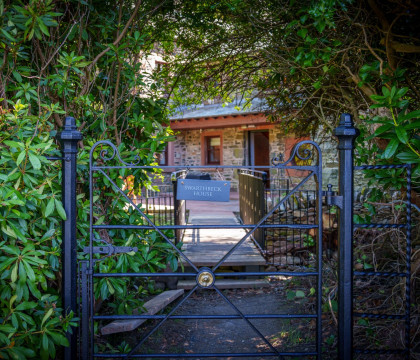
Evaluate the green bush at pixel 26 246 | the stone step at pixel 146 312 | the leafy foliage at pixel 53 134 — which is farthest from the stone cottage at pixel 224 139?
the green bush at pixel 26 246

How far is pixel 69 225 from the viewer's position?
2393 mm

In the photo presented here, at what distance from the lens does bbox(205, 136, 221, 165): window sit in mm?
18109

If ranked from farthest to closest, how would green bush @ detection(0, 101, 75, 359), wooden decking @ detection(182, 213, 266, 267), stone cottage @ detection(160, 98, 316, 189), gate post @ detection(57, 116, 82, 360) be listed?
stone cottage @ detection(160, 98, 316, 189), wooden decking @ detection(182, 213, 266, 267), gate post @ detection(57, 116, 82, 360), green bush @ detection(0, 101, 75, 359)

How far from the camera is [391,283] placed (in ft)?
12.7

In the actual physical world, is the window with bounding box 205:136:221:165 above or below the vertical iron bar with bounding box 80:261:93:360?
above

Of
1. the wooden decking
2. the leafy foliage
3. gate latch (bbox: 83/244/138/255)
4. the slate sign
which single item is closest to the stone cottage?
the wooden decking

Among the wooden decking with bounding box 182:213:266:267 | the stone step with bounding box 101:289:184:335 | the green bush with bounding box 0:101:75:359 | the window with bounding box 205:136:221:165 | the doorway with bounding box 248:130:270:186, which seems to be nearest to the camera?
the green bush with bounding box 0:101:75:359

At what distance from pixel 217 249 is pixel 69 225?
12.2 feet

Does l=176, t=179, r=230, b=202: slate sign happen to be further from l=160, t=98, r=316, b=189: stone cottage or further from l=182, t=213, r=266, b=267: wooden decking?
l=160, t=98, r=316, b=189: stone cottage

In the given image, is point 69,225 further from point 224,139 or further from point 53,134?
point 224,139

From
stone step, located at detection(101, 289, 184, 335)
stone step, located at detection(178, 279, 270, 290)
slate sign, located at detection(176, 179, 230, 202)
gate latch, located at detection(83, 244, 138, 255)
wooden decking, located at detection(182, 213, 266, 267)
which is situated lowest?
stone step, located at detection(178, 279, 270, 290)

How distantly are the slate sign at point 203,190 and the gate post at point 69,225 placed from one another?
64 centimetres

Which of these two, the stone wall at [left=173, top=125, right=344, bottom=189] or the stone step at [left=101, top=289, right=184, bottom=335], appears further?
the stone wall at [left=173, top=125, right=344, bottom=189]

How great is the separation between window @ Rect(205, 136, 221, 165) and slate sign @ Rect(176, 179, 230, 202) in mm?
15467
